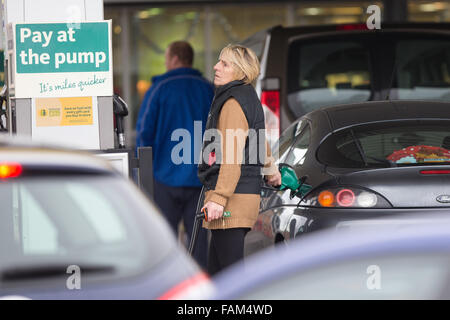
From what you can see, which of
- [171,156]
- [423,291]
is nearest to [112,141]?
[171,156]

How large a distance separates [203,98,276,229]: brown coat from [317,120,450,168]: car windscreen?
82 centimetres

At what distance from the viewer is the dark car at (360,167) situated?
5406 millimetres

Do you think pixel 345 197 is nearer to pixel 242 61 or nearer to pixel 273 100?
pixel 242 61

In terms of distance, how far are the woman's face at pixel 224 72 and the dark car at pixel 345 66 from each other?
332cm

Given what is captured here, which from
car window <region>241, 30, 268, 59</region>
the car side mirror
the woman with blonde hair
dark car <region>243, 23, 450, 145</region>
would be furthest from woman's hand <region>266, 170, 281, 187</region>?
car window <region>241, 30, 268, 59</region>

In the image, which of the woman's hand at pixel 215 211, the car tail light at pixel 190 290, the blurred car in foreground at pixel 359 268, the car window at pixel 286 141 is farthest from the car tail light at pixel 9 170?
the car window at pixel 286 141

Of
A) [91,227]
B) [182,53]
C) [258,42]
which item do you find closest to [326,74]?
[258,42]

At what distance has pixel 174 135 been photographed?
25.8ft

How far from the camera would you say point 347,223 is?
5.46 m

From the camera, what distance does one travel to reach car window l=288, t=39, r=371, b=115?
862cm

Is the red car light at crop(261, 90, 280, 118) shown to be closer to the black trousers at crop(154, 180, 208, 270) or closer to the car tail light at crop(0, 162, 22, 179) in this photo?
the black trousers at crop(154, 180, 208, 270)

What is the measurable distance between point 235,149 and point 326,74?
12.3 feet
